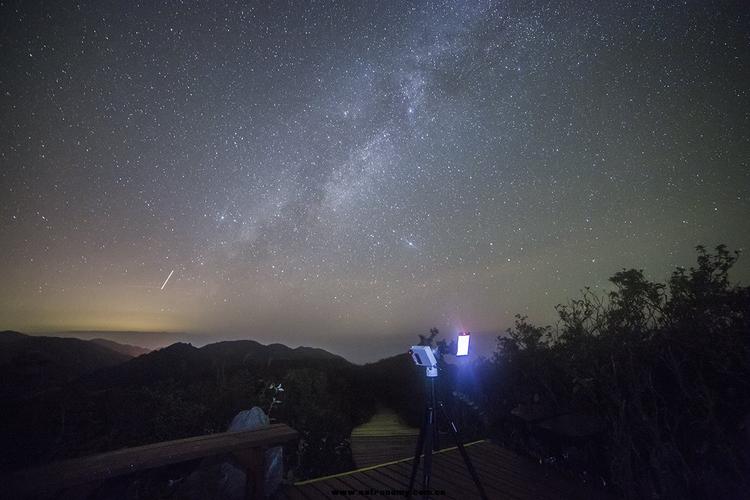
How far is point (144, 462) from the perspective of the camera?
2.69m

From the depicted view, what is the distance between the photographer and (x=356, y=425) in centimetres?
1189

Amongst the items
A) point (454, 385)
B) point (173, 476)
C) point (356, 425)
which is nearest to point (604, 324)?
point (454, 385)

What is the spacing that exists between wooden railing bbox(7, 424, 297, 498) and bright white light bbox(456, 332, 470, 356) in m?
2.00

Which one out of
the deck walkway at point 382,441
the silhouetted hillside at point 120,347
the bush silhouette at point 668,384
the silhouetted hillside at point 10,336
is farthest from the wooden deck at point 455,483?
the silhouetted hillside at point 10,336

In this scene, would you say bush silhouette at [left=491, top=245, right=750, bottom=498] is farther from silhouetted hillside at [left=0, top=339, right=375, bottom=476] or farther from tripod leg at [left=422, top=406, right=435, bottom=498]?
silhouetted hillside at [left=0, top=339, right=375, bottom=476]

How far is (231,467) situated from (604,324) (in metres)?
6.29

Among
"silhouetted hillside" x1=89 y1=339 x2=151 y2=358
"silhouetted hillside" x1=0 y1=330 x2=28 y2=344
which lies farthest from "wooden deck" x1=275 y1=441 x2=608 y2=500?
"silhouetted hillside" x1=0 y1=330 x2=28 y2=344

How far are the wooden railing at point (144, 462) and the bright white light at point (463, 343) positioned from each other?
78.9 inches

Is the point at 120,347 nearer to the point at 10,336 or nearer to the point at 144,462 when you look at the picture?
the point at 10,336

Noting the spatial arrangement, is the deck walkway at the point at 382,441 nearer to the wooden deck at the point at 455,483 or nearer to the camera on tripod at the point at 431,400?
the wooden deck at the point at 455,483

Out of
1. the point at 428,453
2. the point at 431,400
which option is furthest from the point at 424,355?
the point at 428,453

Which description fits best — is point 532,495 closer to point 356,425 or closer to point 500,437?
point 500,437

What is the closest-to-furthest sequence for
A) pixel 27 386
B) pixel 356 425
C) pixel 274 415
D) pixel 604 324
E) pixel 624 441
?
pixel 624 441 < pixel 604 324 < pixel 274 415 < pixel 27 386 < pixel 356 425

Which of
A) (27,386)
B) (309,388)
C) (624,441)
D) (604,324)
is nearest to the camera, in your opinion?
(624,441)
